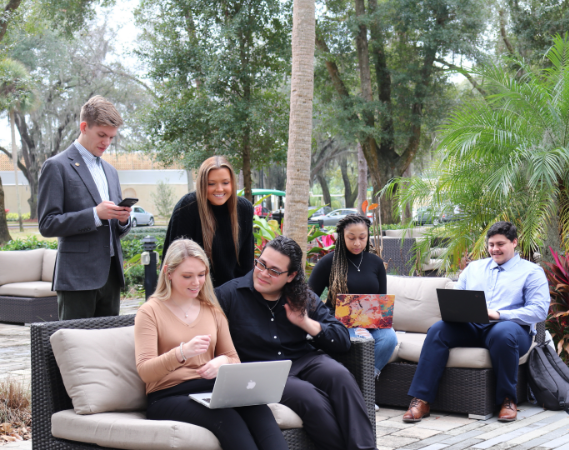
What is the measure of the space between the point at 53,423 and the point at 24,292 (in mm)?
6117

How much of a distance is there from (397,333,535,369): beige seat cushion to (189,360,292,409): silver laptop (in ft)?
7.26

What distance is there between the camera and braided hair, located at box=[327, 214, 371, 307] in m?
4.78

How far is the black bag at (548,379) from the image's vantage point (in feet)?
15.3

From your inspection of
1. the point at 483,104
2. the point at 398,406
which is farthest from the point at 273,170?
the point at 398,406

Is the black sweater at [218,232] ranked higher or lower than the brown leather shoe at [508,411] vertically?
higher

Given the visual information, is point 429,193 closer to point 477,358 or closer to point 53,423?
point 477,358

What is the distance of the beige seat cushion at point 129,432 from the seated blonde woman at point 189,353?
3.6 inches

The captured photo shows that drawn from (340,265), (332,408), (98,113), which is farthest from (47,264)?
(332,408)

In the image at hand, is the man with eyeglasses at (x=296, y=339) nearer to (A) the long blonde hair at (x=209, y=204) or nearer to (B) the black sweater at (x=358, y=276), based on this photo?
(A) the long blonde hair at (x=209, y=204)

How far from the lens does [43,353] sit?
289cm

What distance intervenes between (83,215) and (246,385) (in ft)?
3.98

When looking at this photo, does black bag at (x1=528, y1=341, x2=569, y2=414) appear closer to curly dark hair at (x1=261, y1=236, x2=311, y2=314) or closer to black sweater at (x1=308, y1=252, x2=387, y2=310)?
black sweater at (x1=308, y1=252, x2=387, y2=310)

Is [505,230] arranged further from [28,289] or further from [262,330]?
[28,289]

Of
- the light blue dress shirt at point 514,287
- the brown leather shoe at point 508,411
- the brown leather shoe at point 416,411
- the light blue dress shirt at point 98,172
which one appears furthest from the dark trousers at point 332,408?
the light blue dress shirt at point 514,287
